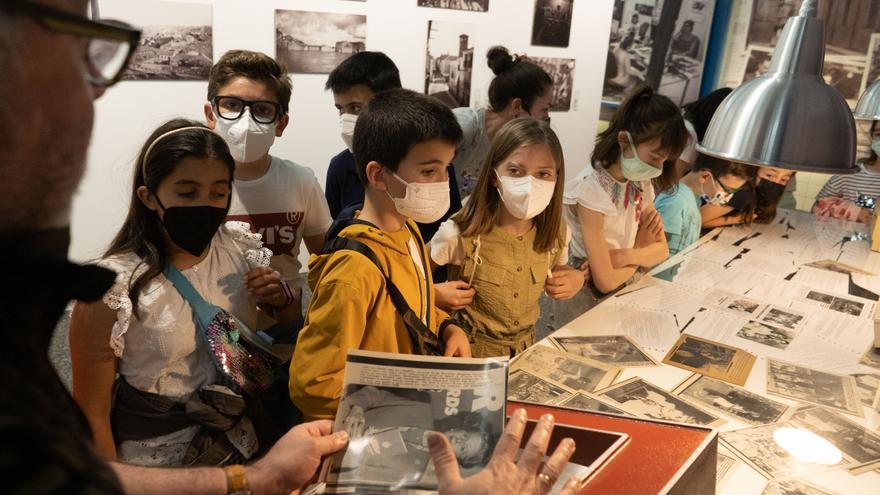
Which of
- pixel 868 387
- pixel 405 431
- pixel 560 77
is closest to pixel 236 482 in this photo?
pixel 405 431

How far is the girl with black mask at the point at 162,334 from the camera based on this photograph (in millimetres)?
1419

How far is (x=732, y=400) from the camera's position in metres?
1.62

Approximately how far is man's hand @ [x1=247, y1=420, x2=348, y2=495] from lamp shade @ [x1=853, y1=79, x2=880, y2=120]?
250 cm

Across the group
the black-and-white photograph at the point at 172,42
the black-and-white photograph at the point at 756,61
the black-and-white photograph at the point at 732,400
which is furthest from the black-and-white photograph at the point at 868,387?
the black-and-white photograph at the point at 756,61

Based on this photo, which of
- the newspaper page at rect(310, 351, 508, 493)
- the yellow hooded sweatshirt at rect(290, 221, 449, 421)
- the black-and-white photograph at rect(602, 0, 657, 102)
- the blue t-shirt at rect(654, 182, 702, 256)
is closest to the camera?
the newspaper page at rect(310, 351, 508, 493)

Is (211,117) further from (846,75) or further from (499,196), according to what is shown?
(846,75)

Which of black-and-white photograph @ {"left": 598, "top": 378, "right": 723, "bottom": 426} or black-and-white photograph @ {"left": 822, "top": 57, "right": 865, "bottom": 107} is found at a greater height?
black-and-white photograph @ {"left": 822, "top": 57, "right": 865, "bottom": 107}

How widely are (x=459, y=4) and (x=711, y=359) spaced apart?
2.92m

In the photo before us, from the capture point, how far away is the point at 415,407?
3.57ft

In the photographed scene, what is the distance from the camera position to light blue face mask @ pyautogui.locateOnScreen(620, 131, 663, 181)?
8.10 feet

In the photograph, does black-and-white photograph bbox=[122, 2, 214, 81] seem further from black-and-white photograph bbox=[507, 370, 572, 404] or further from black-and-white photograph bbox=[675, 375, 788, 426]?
black-and-white photograph bbox=[675, 375, 788, 426]

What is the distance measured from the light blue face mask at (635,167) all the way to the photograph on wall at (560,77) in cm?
221

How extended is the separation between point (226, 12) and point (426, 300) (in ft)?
7.19

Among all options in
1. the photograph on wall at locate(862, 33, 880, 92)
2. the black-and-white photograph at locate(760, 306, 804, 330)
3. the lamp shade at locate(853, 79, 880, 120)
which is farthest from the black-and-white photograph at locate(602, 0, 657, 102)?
the black-and-white photograph at locate(760, 306, 804, 330)
